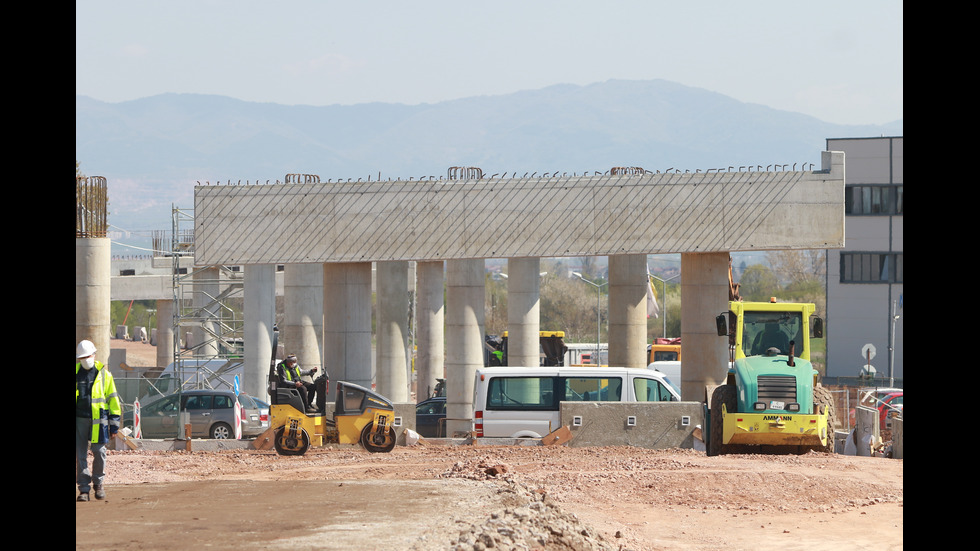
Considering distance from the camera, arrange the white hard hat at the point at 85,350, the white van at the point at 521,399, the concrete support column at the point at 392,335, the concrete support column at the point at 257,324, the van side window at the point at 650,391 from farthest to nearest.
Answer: the concrete support column at the point at 257,324, the concrete support column at the point at 392,335, the van side window at the point at 650,391, the white van at the point at 521,399, the white hard hat at the point at 85,350

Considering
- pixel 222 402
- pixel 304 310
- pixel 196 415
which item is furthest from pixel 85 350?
pixel 304 310

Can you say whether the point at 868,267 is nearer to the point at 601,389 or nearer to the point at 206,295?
the point at 206,295

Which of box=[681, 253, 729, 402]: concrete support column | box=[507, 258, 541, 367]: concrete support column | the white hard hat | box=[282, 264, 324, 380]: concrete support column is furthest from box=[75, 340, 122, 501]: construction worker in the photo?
Answer: box=[507, 258, 541, 367]: concrete support column

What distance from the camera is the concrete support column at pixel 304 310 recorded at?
37.2m

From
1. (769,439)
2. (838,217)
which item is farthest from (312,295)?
(769,439)

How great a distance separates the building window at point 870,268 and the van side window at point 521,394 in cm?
4660

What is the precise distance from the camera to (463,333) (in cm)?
3809

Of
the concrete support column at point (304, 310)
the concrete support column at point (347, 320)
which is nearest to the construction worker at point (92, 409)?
the concrete support column at point (347, 320)

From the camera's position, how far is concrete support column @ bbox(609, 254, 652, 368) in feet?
122

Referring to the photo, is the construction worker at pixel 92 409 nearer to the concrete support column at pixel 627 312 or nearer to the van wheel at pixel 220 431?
the van wheel at pixel 220 431

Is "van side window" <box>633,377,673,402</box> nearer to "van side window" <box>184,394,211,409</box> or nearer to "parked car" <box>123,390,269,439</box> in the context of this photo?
"parked car" <box>123,390,269,439</box>

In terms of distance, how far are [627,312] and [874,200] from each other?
32.2 m

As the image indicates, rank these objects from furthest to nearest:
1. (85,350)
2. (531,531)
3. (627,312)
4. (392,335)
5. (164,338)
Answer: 1. (164,338)
2. (392,335)
3. (627,312)
4. (85,350)
5. (531,531)
